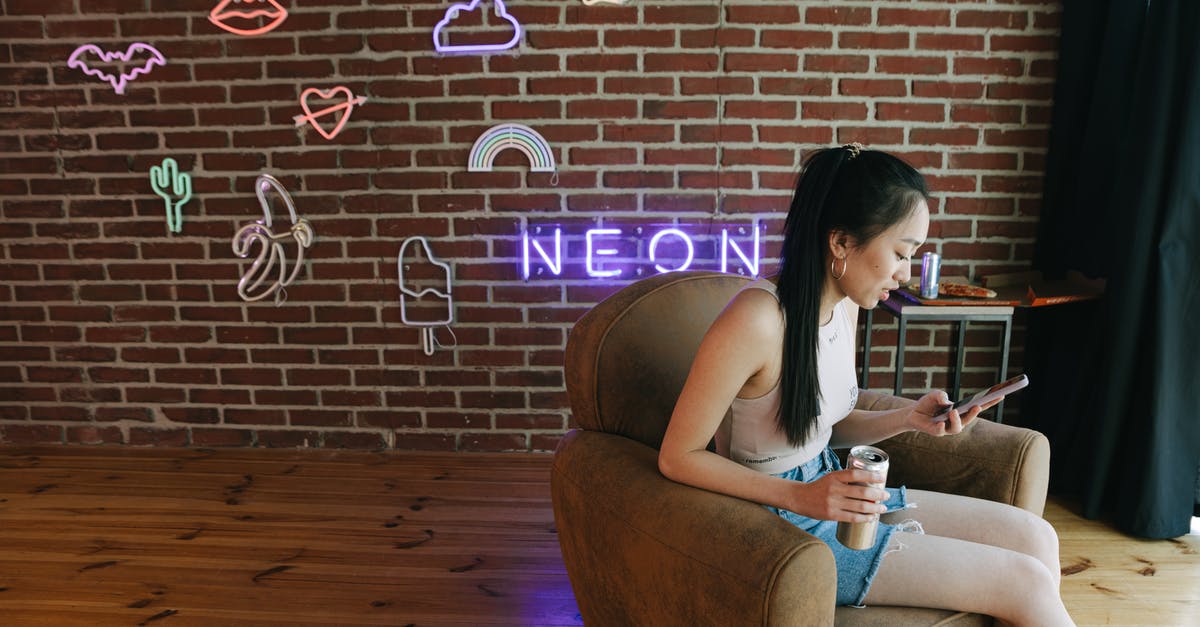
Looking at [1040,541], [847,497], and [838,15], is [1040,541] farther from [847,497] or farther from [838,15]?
[838,15]

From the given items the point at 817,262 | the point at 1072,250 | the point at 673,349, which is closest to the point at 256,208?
the point at 673,349

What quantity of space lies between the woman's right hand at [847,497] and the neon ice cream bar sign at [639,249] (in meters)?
1.65

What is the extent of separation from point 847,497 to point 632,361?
1.72 feet

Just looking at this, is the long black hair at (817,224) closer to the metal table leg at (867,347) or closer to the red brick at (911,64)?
the metal table leg at (867,347)

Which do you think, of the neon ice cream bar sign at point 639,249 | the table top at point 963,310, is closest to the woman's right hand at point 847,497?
the table top at point 963,310

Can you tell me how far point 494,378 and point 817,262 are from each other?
73.6 inches

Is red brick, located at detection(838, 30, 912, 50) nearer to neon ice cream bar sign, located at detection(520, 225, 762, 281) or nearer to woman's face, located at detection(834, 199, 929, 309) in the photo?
neon ice cream bar sign, located at detection(520, 225, 762, 281)

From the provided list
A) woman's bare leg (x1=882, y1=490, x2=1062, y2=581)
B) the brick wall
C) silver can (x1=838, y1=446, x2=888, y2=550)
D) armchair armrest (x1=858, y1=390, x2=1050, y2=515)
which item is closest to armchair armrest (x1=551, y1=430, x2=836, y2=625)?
silver can (x1=838, y1=446, x2=888, y2=550)

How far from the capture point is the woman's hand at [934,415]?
1280 millimetres


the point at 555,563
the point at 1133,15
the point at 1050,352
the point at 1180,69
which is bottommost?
the point at 555,563

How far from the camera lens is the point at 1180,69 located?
2066 millimetres

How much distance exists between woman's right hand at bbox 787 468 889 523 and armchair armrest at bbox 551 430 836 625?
3.2 inches

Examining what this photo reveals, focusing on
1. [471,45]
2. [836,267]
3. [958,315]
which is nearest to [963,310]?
[958,315]

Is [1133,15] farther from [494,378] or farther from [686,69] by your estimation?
[494,378]
